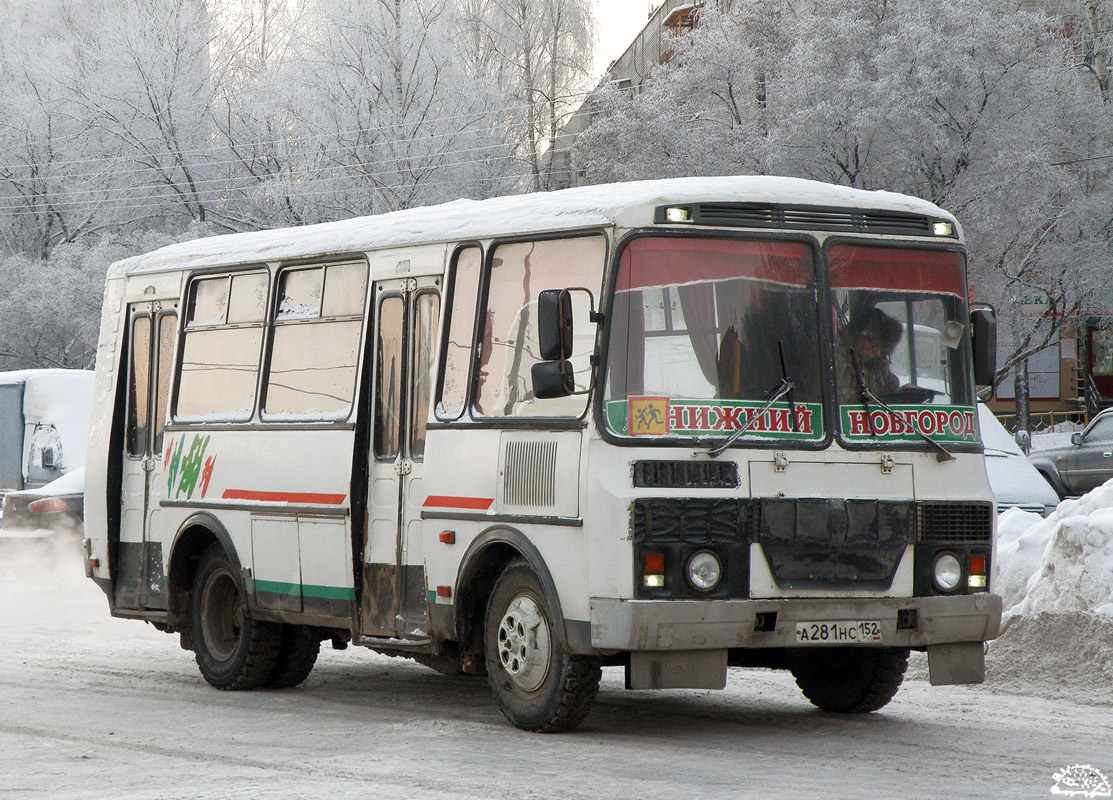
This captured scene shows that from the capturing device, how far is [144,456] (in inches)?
476

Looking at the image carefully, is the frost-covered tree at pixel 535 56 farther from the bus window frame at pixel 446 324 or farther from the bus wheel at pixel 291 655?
the bus window frame at pixel 446 324

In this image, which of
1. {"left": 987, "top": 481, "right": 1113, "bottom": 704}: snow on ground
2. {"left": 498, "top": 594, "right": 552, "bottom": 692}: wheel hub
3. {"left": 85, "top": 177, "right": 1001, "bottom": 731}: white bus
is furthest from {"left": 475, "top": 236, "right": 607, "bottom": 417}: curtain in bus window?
{"left": 987, "top": 481, "right": 1113, "bottom": 704}: snow on ground

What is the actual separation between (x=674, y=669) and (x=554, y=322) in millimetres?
1737

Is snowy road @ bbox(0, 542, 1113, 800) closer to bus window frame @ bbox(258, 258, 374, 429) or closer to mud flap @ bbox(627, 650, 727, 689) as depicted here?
mud flap @ bbox(627, 650, 727, 689)

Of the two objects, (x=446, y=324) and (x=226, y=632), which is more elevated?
(x=446, y=324)

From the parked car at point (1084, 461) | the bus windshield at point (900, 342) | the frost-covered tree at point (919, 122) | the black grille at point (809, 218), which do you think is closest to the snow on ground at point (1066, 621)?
the bus windshield at point (900, 342)

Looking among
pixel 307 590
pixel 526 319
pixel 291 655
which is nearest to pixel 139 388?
pixel 291 655

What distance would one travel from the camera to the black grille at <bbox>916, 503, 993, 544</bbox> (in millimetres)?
8617

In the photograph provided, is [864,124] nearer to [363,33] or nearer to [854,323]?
[363,33]

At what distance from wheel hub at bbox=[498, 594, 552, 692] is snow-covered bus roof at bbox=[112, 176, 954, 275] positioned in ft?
6.37

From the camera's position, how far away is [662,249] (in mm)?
8305

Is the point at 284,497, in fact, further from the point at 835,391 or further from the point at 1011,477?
the point at 1011,477

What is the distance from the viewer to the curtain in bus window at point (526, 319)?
8375 mm

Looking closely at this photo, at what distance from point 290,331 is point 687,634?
395cm
